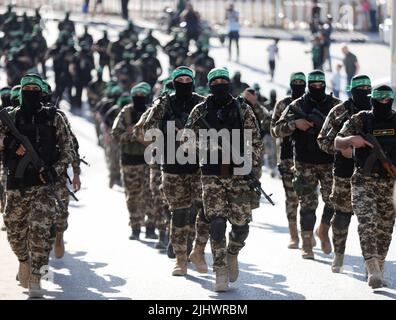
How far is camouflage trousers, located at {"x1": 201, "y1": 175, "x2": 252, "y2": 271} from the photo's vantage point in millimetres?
13398

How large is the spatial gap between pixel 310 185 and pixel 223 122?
6.51ft

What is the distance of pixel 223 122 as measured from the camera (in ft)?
44.2

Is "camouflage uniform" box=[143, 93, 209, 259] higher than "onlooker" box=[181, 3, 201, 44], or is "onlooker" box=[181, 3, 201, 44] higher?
"camouflage uniform" box=[143, 93, 209, 259]

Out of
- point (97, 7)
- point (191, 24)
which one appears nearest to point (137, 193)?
point (191, 24)

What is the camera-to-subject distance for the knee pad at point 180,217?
14344mm

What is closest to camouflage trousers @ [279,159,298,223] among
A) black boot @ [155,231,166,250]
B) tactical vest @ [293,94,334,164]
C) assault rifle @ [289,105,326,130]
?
tactical vest @ [293,94,334,164]

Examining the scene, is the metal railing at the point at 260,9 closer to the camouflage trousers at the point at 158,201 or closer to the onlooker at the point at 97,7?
the onlooker at the point at 97,7

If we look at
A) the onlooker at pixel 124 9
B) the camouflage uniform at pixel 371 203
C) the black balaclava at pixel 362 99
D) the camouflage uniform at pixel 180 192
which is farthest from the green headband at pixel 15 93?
the onlooker at pixel 124 9

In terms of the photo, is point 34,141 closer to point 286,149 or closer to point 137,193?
point 286,149

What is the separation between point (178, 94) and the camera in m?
14.4

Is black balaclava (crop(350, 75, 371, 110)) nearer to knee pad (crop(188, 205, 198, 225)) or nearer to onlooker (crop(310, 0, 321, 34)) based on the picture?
knee pad (crop(188, 205, 198, 225))

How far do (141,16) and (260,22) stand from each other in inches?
223

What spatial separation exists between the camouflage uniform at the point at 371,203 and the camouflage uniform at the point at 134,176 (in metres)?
4.33

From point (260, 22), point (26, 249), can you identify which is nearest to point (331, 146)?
point (26, 249)
